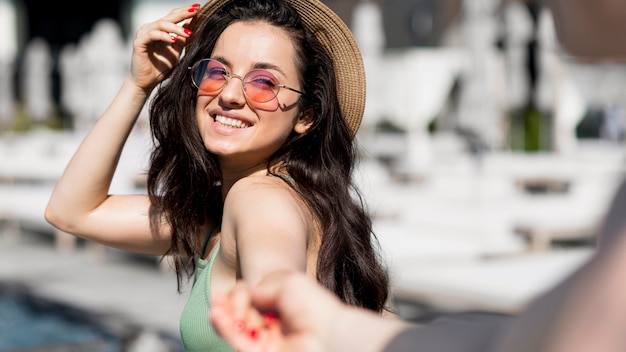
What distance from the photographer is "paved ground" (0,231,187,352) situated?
21.4 ft

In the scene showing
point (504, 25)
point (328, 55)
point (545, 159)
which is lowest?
point (545, 159)

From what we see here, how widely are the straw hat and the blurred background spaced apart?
0.61 m

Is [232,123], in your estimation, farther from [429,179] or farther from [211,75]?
[429,179]

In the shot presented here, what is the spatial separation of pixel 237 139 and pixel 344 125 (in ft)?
0.87

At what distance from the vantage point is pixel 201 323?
161cm

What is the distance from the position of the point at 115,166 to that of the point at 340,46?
1.78ft

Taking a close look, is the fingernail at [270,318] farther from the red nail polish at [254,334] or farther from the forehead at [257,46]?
the forehead at [257,46]

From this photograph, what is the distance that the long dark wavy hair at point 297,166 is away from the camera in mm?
1676

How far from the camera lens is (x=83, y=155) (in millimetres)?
2010

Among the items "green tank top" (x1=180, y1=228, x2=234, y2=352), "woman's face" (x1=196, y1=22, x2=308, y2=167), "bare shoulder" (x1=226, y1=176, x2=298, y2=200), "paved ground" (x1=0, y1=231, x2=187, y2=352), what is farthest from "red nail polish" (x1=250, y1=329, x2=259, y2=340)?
"paved ground" (x1=0, y1=231, x2=187, y2=352)

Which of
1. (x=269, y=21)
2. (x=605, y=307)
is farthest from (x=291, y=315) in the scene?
(x=269, y=21)

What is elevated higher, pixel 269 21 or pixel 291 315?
pixel 269 21

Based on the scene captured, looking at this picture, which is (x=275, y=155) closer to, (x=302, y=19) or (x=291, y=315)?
(x=302, y=19)

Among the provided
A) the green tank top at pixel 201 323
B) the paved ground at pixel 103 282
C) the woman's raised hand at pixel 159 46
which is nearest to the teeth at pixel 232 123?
the green tank top at pixel 201 323
